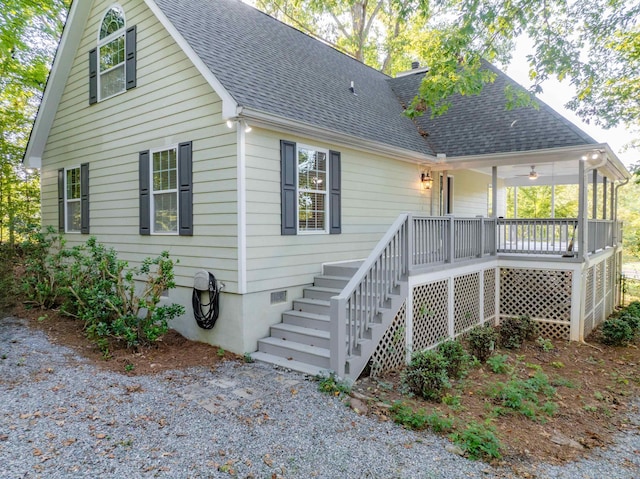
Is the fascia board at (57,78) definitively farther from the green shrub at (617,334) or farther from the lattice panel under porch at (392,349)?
the green shrub at (617,334)

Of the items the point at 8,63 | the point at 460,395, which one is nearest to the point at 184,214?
the point at 460,395

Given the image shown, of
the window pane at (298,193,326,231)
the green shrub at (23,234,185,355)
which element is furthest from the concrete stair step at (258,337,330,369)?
the window pane at (298,193,326,231)

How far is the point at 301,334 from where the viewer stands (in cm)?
582

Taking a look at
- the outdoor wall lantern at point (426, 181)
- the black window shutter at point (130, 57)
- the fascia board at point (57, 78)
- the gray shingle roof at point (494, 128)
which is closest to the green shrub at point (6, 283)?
the fascia board at point (57, 78)

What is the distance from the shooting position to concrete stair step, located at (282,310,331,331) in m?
5.93

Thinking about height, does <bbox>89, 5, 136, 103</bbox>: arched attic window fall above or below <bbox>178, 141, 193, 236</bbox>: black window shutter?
above

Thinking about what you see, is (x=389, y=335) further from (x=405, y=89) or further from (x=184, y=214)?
(x=405, y=89)

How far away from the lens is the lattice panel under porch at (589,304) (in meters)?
8.60

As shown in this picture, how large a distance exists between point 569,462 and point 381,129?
6864 mm

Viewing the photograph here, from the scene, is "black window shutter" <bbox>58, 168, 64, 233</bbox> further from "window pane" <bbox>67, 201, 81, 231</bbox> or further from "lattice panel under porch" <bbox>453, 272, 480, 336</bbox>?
"lattice panel under porch" <bbox>453, 272, 480, 336</bbox>

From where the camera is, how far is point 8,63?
40.3ft

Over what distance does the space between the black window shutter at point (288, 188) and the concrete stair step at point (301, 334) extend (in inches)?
57.2

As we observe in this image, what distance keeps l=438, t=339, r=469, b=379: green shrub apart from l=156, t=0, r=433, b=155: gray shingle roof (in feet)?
12.8

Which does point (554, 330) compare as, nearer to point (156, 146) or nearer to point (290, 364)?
point (290, 364)
